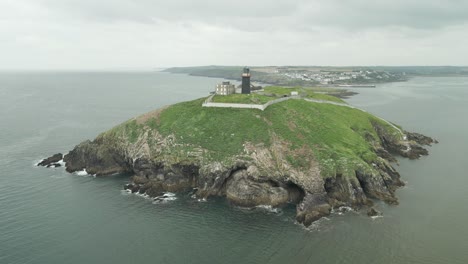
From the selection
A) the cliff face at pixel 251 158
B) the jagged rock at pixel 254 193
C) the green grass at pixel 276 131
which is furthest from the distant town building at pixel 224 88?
the jagged rock at pixel 254 193

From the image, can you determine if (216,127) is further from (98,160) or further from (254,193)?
(98,160)

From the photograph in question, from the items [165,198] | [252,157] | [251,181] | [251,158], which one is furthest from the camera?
[252,157]

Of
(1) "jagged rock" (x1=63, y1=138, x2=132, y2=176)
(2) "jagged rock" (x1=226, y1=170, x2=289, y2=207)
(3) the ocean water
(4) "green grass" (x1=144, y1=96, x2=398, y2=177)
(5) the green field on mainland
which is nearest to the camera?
(3) the ocean water

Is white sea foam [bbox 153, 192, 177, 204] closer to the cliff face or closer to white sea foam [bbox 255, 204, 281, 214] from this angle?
the cliff face

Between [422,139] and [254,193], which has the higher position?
[422,139]

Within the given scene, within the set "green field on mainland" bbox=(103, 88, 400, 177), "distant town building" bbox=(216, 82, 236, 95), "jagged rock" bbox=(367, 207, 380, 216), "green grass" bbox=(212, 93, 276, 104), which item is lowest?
"jagged rock" bbox=(367, 207, 380, 216)

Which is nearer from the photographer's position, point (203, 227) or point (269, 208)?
point (203, 227)

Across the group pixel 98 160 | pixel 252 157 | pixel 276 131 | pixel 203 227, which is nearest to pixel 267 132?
pixel 276 131

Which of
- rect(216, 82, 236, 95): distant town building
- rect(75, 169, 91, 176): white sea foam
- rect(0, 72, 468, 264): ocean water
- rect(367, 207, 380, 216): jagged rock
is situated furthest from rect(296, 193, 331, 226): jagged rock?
rect(75, 169, 91, 176): white sea foam
